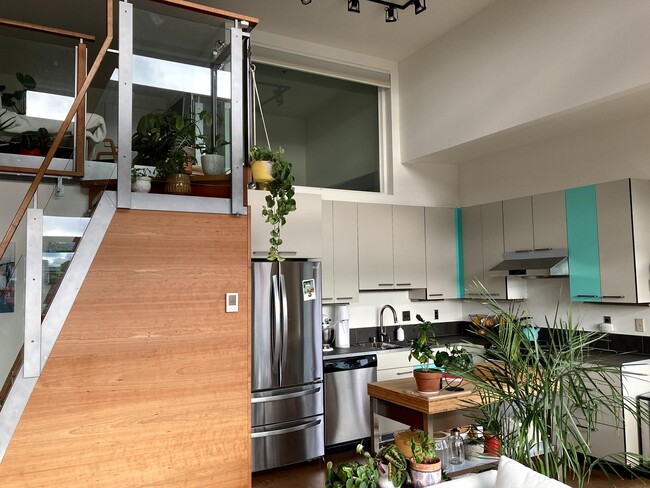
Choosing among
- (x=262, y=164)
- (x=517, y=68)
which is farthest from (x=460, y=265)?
(x=262, y=164)

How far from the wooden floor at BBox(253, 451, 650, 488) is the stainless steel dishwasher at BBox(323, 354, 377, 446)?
217 mm

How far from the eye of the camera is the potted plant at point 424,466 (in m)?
2.09

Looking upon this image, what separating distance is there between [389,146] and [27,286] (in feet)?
13.4

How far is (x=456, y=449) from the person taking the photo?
10.1ft

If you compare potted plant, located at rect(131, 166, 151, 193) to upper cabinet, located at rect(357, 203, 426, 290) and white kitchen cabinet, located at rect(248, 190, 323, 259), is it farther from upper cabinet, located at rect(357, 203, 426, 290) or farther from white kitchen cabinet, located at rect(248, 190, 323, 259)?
upper cabinet, located at rect(357, 203, 426, 290)

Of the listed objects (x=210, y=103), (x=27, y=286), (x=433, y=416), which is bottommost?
(x=433, y=416)

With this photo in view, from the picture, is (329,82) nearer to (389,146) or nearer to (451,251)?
(389,146)

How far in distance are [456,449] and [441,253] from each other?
294 centimetres

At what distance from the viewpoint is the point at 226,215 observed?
3.32 m

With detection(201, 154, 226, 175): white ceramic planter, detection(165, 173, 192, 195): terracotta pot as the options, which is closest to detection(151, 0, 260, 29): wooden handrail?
detection(201, 154, 226, 175): white ceramic planter

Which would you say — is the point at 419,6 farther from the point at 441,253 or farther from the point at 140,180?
the point at 140,180

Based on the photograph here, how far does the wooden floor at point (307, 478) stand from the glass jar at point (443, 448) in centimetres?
138

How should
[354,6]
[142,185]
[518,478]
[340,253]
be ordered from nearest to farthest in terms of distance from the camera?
[518,478]
[142,185]
[354,6]
[340,253]

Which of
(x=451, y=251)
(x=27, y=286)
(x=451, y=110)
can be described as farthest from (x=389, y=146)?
(x=27, y=286)
